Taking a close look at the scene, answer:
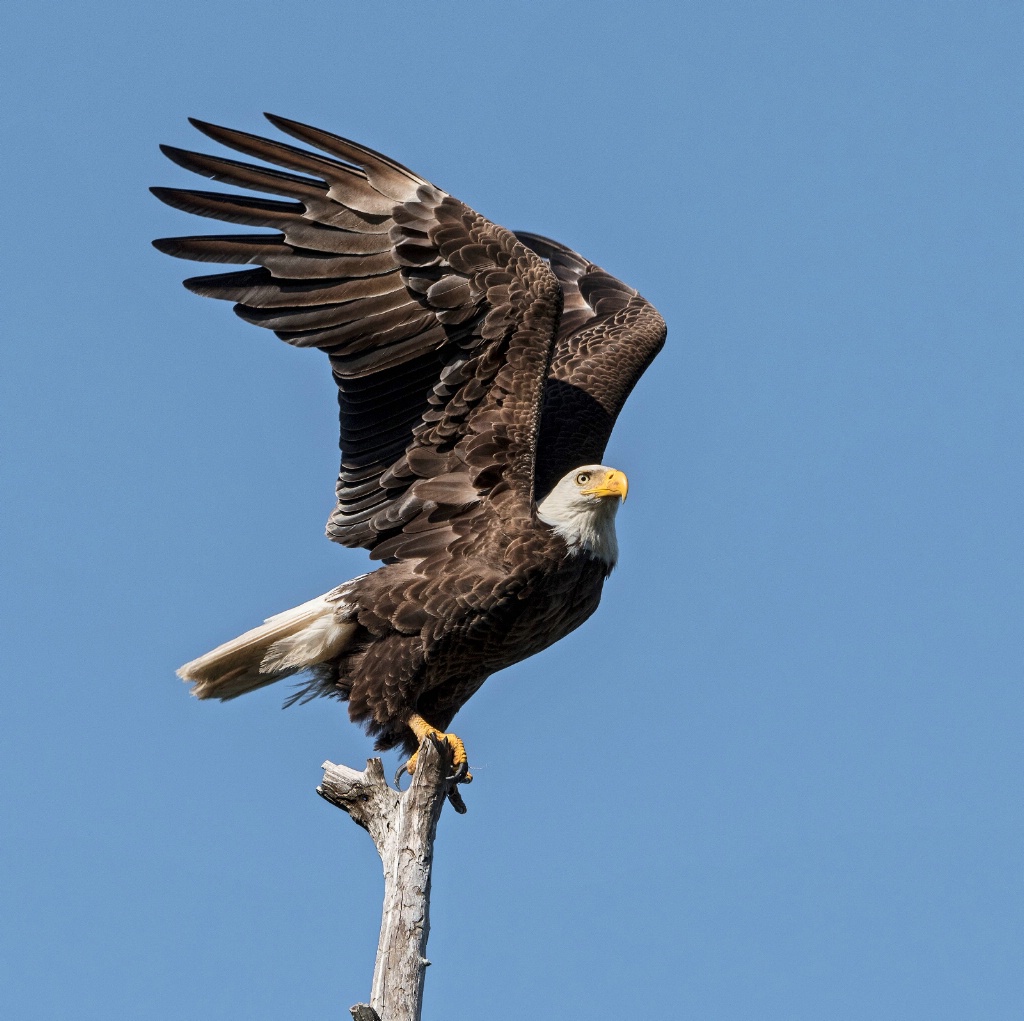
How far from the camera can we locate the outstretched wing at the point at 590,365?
8.52m

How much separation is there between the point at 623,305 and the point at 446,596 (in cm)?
343

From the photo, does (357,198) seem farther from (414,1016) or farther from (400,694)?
(414,1016)

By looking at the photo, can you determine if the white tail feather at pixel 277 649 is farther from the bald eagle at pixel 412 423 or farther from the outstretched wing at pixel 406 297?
the outstretched wing at pixel 406 297

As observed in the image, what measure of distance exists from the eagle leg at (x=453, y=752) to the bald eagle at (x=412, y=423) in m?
0.01

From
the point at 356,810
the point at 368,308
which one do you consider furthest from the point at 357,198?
the point at 356,810

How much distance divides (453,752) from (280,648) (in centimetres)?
99

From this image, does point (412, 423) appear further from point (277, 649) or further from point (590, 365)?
point (590, 365)

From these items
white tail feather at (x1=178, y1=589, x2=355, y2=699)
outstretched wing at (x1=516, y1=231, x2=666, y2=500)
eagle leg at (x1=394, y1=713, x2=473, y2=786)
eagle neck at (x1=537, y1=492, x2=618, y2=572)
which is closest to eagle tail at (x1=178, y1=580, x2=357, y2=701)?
white tail feather at (x1=178, y1=589, x2=355, y2=699)

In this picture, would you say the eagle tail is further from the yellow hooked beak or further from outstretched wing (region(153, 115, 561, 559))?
the yellow hooked beak

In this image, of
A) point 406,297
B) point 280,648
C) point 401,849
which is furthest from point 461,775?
point 406,297

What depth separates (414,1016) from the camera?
613 centimetres

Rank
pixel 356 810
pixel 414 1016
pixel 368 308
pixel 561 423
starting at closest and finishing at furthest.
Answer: pixel 414 1016, pixel 356 810, pixel 368 308, pixel 561 423

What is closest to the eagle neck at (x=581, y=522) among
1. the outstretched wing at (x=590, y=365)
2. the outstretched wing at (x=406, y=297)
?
the outstretched wing at (x=406, y=297)

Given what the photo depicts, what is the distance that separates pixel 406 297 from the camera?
7238mm
